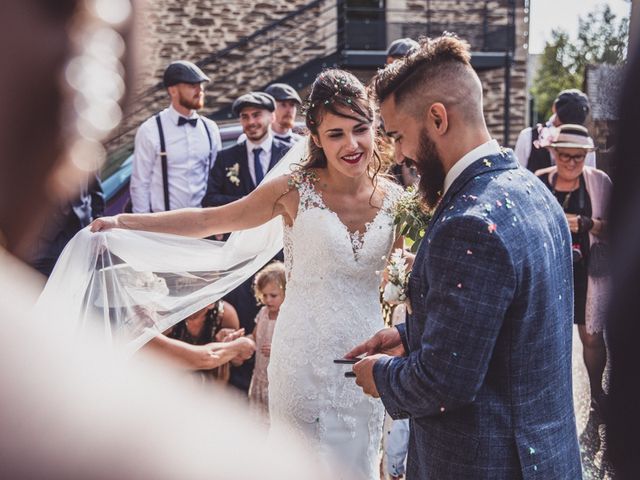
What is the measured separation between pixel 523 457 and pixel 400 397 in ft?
1.15

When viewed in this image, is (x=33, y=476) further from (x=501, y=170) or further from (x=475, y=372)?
(x=501, y=170)

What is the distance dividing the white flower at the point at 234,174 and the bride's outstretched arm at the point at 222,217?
2008mm

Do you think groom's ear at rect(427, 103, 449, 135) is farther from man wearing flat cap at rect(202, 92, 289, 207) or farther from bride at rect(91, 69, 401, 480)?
man wearing flat cap at rect(202, 92, 289, 207)

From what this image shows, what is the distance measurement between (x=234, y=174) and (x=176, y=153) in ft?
1.69

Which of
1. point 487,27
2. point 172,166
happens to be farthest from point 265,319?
point 487,27

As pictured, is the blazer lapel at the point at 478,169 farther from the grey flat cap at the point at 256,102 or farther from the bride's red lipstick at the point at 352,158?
the grey flat cap at the point at 256,102

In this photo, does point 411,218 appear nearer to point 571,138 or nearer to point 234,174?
point 571,138

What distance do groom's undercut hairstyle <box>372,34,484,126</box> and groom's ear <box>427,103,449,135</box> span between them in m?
0.02

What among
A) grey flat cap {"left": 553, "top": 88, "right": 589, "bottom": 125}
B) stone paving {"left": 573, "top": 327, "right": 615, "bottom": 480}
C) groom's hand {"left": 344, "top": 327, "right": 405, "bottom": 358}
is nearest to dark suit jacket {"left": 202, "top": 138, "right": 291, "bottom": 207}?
grey flat cap {"left": 553, "top": 88, "right": 589, "bottom": 125}

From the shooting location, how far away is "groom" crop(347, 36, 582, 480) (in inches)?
78.5

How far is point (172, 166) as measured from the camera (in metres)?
5.88

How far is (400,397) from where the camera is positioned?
2178 millimetres

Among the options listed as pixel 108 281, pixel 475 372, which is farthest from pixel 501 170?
→ pixel 108 281

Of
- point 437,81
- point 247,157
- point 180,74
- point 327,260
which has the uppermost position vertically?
point 437,81
